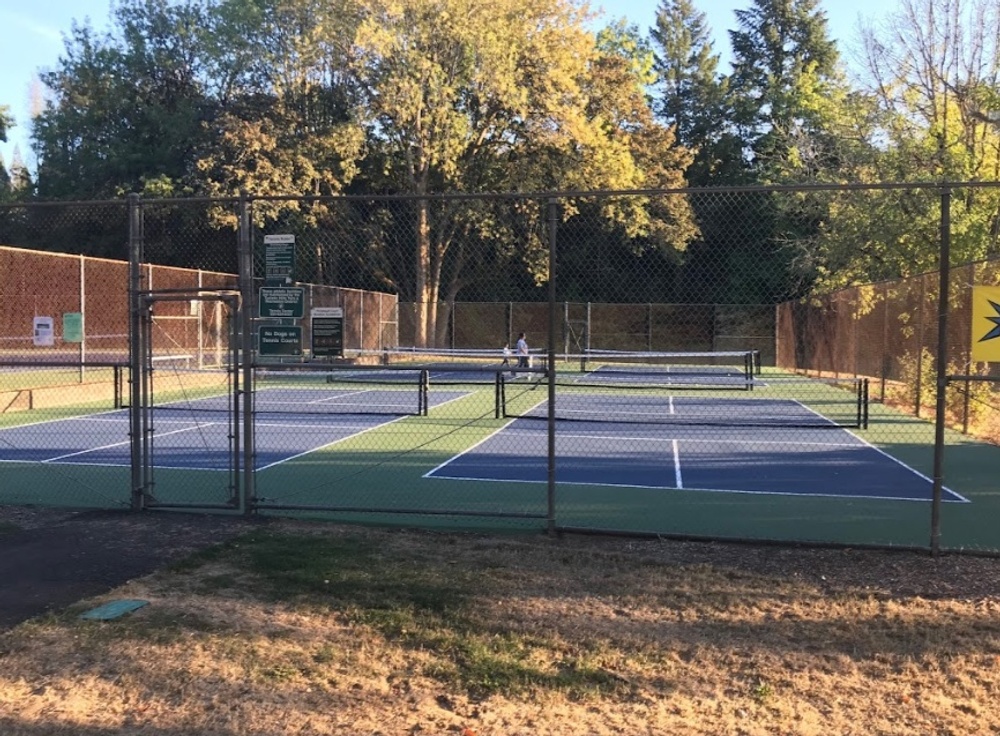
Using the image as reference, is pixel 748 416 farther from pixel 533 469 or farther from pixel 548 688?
pixel 548 688

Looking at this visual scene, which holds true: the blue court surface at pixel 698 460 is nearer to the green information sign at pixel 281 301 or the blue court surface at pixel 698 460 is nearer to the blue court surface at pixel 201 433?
the blue court surface at pixel 201 433

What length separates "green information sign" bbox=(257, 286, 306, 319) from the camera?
22.5ft

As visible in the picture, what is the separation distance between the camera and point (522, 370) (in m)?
9.36

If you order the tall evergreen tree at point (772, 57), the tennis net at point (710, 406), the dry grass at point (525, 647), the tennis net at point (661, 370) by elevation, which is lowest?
the dry grass at point (525, 647)

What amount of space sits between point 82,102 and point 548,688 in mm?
45041

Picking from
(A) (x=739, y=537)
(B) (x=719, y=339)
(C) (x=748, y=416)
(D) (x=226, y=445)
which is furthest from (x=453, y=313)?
(A) (x=739, y=537)

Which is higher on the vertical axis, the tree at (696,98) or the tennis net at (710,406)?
the tree at (696,98)

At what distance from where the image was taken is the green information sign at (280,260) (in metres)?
6.85

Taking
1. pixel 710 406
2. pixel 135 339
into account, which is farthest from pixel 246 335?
pixel 710 406

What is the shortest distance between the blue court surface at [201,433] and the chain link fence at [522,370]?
97 mm

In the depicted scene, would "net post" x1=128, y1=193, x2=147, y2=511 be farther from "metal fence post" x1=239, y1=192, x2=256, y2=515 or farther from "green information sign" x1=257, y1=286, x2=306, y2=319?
"green information sign" x1=257, y1=286, x2=306, y2=319

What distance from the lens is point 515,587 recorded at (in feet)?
18.2

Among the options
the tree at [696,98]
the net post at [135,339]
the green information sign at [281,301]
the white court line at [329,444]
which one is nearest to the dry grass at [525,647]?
the net post at [135,339]

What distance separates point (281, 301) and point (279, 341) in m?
0.33
